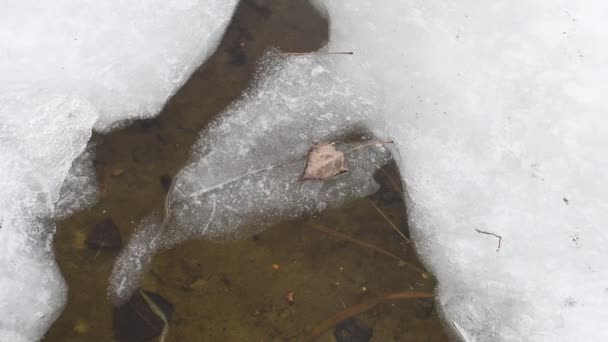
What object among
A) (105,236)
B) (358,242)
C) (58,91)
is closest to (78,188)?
(105,236)

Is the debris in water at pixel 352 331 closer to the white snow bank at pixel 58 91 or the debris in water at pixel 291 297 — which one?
the debris in water at pixel 291 297

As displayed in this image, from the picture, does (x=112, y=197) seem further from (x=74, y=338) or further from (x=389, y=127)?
(x=389, y=127)

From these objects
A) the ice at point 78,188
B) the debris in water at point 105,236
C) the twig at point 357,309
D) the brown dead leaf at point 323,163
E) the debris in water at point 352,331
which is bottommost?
the debris in water at point 352,331

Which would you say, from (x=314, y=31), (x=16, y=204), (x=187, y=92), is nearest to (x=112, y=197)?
(x=16, y=204)

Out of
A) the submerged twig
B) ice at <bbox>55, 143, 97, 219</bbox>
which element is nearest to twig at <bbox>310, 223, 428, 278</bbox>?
the submerged twig

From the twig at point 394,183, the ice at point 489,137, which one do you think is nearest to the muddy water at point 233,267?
the twig at point 394,183

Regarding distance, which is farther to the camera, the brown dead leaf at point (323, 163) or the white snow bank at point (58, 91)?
the brown dead leaf at point (323, 163)

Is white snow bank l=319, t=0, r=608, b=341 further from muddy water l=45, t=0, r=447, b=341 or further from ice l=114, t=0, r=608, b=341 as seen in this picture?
muddy water l=45, t=0, r=447, b=341
